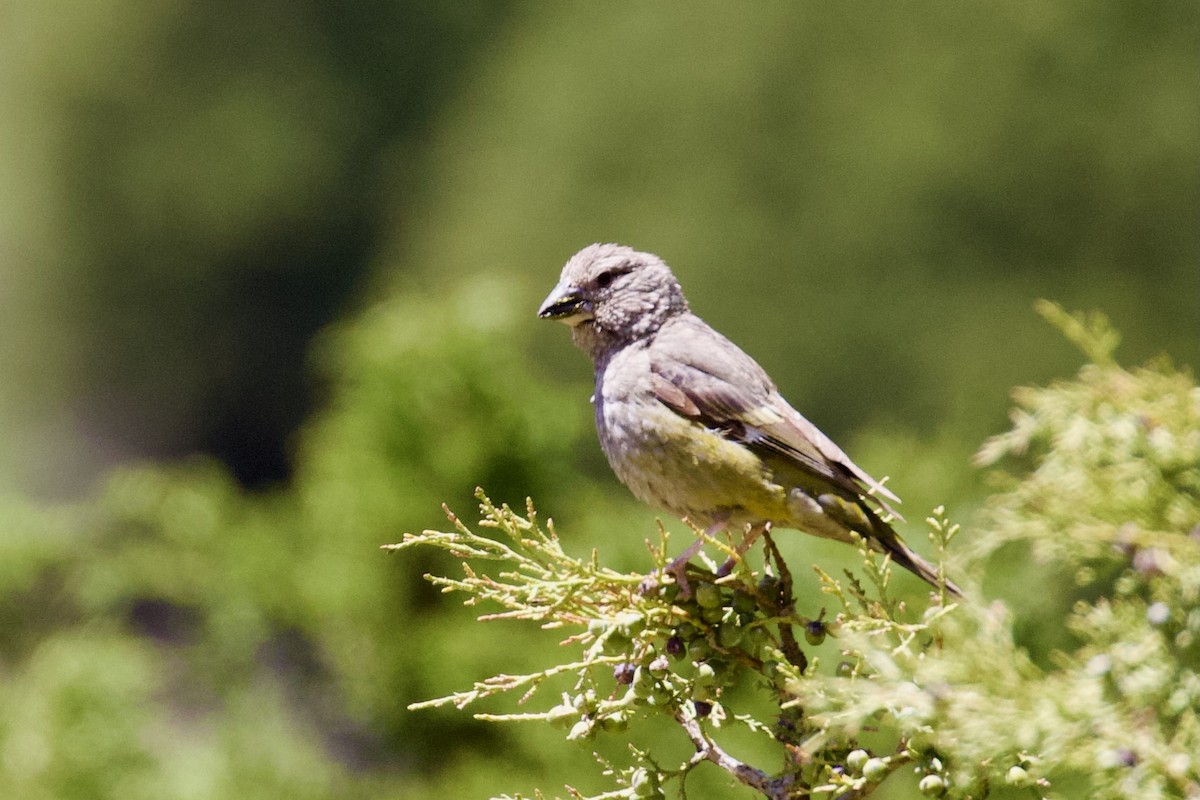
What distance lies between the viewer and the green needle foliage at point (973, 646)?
1.36 metres

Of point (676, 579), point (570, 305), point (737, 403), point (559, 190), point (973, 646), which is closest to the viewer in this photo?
point (973, 646)

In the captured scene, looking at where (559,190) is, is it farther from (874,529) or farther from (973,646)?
(973,646)

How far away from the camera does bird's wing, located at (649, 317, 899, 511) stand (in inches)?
91.6

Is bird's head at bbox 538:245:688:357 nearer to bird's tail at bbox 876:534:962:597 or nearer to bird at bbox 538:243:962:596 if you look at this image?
bird at bbox 538:243:962:596

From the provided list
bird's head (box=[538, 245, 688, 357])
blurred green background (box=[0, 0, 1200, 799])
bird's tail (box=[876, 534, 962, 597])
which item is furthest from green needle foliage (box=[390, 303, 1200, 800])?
blurred green background (box=[0, 0, 1200, 799])

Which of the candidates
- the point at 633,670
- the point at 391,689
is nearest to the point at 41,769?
the point at 391,689

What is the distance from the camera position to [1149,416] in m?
1.83

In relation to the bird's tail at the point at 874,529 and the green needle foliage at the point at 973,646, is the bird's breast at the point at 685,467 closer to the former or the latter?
the bird's tail at the point at 874,529

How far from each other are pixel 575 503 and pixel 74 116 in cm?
1085

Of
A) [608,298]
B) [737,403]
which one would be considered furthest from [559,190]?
[737,403]

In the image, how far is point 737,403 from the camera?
249 centimetres

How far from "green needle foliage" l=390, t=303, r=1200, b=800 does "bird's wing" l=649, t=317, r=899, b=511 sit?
274 millimetres

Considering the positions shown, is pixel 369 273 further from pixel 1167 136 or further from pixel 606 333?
pixel 606 333

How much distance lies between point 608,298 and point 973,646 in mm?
1521
